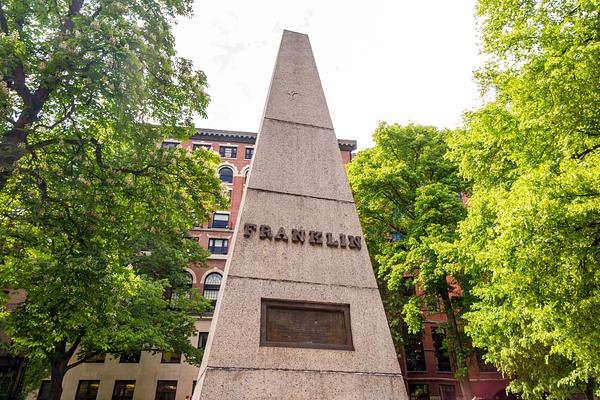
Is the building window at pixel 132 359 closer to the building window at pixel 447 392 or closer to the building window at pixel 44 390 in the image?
the building window at pixel 44 390

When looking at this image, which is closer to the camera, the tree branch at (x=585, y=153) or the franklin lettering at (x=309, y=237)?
the franklin lettering at (x=309, y=237)

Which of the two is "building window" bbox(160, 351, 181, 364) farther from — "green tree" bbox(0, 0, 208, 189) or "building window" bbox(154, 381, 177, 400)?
"green tree" bbox(0, 0, 208, 189)

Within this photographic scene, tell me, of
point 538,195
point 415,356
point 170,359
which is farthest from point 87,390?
point 538,195

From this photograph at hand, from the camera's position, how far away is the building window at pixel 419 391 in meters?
25.7

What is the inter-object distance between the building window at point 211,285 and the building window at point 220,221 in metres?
4.47

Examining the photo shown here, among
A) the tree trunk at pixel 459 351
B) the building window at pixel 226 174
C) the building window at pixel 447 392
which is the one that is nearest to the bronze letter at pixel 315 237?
the tree trunk at pixel 459 351

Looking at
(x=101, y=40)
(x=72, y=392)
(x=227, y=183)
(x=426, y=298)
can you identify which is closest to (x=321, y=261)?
(x=101, y=40)

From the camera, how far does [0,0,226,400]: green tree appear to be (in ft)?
29.5

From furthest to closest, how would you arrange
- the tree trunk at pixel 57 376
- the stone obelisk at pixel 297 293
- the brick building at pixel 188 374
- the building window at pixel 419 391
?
the building window at pixel 419 391
the brick building at pixel 188 374
the tree trunk at pixel 57 376
the stone obelisk at pixel 297 293

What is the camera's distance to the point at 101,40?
29.9 feet

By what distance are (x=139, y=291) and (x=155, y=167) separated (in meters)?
9.40

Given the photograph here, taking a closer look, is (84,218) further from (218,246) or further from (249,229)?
(218,246)

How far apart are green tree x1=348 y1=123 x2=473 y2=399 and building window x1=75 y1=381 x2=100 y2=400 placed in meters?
A: 20.4

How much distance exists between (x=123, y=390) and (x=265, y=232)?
25.4 meters
